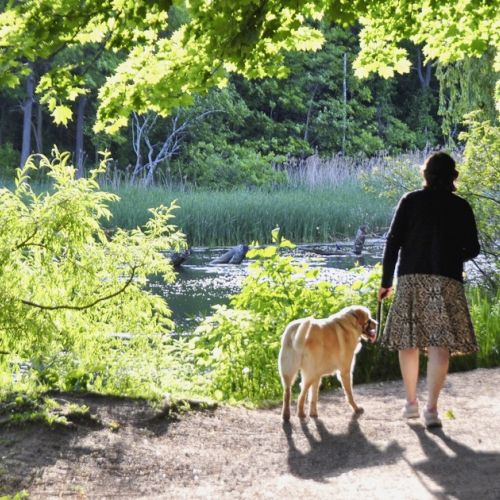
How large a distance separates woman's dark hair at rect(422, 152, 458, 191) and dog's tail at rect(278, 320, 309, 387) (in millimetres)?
1213

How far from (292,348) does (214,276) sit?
12.5 metres

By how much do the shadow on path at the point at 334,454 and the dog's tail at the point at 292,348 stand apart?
1.28 feet

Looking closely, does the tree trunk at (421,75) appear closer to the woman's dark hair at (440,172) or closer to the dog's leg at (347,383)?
the dog's leg at (347,383)

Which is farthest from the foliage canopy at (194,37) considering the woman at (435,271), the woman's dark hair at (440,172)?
the woman at (435,271)

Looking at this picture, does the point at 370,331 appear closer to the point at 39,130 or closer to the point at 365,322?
the point at 365,322

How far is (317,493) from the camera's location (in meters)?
5.06

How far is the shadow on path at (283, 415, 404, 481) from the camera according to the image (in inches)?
221

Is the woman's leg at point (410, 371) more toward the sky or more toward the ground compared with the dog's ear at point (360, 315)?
more toward the ground

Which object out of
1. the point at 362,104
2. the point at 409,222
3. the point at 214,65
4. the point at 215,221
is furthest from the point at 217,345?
the point at 362,104

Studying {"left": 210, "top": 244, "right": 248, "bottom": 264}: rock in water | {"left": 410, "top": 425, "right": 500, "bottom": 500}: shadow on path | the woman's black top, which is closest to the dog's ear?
the woman's black top

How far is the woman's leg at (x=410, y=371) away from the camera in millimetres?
6574

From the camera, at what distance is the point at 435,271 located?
6379 millimetres

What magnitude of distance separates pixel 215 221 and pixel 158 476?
65.8 feet

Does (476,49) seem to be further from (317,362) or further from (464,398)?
(317,362)
